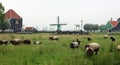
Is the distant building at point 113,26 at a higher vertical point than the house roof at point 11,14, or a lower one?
lower

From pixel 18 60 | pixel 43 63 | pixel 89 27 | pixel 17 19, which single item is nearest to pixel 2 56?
pixel 18 60

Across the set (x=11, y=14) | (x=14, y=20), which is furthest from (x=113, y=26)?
(x=11, y=14)

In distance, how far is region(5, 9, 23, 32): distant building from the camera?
11488 cm

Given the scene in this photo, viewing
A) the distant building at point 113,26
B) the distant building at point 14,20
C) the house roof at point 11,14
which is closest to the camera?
the distant building at point 14,20

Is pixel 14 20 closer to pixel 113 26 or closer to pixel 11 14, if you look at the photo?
pixel 11 14

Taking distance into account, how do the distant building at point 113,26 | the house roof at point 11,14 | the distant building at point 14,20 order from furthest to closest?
1. the distant building at point 113,26
2. the house roof at point 11,14
3. the distant building at point 14,20

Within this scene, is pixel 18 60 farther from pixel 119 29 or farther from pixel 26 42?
pixel 119 29

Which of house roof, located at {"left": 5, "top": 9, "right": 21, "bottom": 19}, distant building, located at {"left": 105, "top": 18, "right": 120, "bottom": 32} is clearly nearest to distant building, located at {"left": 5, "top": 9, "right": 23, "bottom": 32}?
house roof, located at {"left": 5, "top": 9, "right": 21, "bottom": 19}

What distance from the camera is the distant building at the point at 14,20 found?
115 metres

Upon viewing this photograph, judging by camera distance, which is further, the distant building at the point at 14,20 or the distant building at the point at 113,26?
the distant building at the point at 113,26

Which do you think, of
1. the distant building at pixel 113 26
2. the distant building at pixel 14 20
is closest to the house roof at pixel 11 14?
the distant building at pixel 14 20

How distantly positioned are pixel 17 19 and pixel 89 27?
151 feet

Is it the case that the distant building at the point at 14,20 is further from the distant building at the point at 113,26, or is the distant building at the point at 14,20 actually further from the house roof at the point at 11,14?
the distant building at the point at 113,26

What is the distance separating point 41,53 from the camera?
74.3 feet
